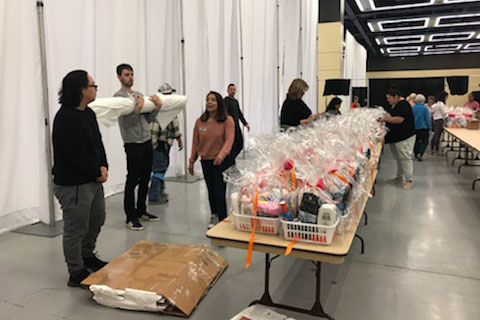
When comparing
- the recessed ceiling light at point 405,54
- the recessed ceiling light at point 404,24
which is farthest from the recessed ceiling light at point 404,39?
the recessed ceiling light at point 405,54

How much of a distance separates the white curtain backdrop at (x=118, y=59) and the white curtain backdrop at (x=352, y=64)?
5.66m

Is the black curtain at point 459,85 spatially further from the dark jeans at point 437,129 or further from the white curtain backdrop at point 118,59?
the white curtain backdrop at point 118,59

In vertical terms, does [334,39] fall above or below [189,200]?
above

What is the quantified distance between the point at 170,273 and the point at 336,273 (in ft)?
3.64

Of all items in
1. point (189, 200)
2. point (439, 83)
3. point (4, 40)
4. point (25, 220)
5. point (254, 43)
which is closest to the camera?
point (4, 40)

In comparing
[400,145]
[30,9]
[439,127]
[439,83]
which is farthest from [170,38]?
[439,83]

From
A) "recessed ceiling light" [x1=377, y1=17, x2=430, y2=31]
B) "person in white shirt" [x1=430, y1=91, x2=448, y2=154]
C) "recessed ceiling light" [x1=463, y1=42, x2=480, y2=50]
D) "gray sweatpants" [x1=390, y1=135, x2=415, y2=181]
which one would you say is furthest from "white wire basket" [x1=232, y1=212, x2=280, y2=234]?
"recessed ceiling light" [x1=463, y1=42, x2=480, y2=50]

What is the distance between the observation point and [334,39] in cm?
1062

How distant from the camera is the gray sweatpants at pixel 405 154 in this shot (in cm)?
497

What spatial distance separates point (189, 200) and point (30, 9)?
2419 mm

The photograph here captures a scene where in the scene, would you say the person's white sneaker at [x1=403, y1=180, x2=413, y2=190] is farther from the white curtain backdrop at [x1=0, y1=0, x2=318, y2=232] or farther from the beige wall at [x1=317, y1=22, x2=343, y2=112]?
the beige wall at [x1=317, y1=22, x2=343, y2=112]

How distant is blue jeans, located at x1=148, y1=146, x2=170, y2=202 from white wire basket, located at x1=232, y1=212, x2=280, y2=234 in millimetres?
2449

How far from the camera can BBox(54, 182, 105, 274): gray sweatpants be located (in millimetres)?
2225

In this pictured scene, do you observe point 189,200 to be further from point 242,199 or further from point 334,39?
point 334,39
